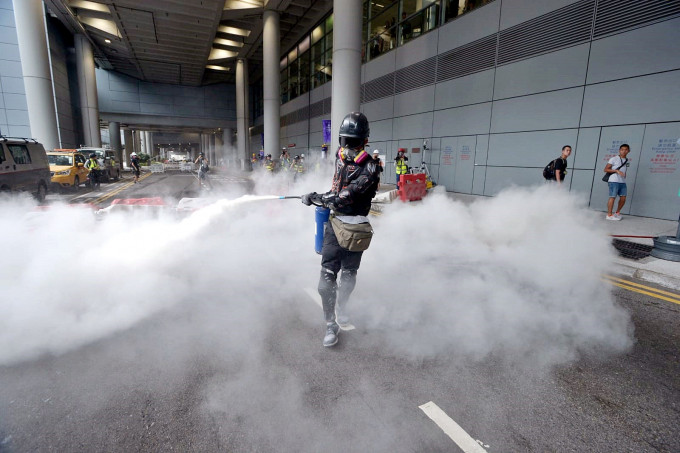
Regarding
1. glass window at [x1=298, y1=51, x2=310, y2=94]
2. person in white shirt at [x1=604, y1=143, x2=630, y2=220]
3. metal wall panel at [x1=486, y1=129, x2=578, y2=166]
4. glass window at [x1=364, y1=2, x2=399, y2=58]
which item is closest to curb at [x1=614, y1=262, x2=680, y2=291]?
person in white shirt at [x1=604, y1=143, x2=630, y2=220]

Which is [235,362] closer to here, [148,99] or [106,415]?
[106,415]

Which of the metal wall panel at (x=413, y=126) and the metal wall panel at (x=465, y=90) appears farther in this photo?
the metal wall panel at (x=413, y=126)

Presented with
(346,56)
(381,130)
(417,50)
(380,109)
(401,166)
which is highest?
(417,50)

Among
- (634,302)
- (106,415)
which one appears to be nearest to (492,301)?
(634,302)

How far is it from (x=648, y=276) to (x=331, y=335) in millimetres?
4479

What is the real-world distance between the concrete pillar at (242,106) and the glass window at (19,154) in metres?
27.4

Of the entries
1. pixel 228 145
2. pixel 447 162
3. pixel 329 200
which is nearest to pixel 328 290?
pixel 329 200

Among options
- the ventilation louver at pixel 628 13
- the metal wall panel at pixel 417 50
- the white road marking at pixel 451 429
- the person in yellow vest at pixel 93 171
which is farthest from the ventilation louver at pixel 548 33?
the person in yellow vest at pixel 93 171

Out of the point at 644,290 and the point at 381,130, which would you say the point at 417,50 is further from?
the point at 644,290

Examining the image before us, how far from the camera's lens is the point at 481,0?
11.9 m

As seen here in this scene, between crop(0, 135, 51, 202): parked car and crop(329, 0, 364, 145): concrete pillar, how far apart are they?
9400 millimetres

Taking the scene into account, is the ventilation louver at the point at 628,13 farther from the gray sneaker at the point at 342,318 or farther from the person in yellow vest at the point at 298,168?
the person in yellow vest at the point at 298,168

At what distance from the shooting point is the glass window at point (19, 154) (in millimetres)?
8883

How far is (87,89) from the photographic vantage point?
28359mm
